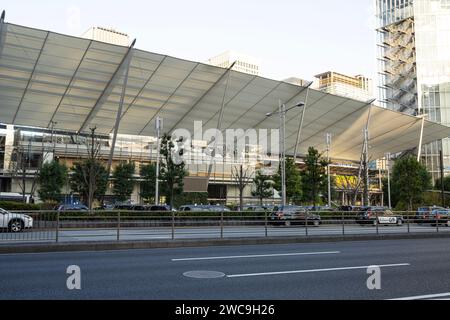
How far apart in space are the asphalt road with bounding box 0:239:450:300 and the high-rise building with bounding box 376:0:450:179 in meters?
91.0

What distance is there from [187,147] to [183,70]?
19.6m

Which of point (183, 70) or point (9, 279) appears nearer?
point (9, 279)

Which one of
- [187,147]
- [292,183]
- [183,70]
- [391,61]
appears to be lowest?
[292,183]

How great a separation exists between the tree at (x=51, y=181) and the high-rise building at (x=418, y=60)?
3114 inches

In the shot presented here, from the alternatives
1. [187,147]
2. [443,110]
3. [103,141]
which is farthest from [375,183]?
[103,141]

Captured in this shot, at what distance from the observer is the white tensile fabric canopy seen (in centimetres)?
3697

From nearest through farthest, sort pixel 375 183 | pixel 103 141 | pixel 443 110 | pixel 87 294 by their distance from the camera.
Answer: pixel 87 294
pixel 103 141
pixel 443 110
pixel 375 183

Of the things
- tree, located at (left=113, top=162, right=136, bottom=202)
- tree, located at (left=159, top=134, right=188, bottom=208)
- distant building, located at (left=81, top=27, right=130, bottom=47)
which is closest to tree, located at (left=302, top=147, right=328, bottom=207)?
tree, located at (left=159, top=134, right=188, bottom=208)

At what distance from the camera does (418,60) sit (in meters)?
98.3

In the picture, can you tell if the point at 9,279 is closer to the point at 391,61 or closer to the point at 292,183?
the point at 292,183

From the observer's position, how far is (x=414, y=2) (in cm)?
10169

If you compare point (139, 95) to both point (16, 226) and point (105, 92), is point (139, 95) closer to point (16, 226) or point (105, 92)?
point (105, 92)

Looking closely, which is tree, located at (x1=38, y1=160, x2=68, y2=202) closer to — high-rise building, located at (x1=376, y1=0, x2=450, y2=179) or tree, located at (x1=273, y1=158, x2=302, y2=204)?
tree, located at (x1=273, y1=158, x2=302, y2=204)

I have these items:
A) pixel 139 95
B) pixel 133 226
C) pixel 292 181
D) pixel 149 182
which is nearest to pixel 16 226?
pixel 133 226
